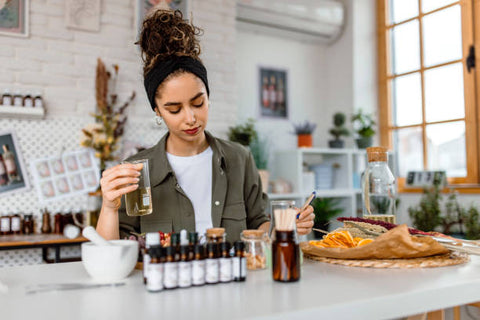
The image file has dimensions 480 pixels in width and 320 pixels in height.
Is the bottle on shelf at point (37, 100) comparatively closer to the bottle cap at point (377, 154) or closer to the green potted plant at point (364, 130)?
the bottle cap at point (377, 154)

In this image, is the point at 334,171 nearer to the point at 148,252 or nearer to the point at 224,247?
the point at 224,247

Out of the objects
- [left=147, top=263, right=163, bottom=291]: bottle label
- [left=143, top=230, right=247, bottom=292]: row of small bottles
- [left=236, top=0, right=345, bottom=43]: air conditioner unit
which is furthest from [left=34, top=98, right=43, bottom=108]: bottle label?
[left=147, top=263, right=163, bottom=291]: bottle label

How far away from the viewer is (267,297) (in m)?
0.89

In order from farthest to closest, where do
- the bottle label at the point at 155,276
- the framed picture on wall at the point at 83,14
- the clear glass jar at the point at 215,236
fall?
1. the framed picture on wall at the point at 83,14
2. the clear glass jar at the point at 215,236
3. the bottle label at the point at 155,276

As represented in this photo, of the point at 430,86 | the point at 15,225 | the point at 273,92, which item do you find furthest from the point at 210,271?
the point at 430,86

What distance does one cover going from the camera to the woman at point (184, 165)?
1488 millimetres

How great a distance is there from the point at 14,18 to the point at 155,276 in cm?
298

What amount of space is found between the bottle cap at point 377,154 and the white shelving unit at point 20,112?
95.2 inches

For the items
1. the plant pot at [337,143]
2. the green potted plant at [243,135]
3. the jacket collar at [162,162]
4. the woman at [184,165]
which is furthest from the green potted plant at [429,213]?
the jacket collar at [162,162]

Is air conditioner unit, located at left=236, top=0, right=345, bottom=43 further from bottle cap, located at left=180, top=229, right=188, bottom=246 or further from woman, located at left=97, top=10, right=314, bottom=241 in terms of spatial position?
bottle cap, located at left=180, top=229, right=188, bottom=246

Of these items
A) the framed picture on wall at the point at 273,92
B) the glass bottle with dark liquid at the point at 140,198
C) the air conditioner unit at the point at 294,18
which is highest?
the air conditioner unit at the point at 294,18

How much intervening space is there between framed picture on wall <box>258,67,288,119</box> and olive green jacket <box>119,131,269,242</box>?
104 inches

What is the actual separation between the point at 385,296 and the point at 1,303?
0.77m

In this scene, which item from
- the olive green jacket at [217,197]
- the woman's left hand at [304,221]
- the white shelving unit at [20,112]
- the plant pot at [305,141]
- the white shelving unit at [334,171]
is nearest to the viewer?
the woman's left hand at [304,221]
